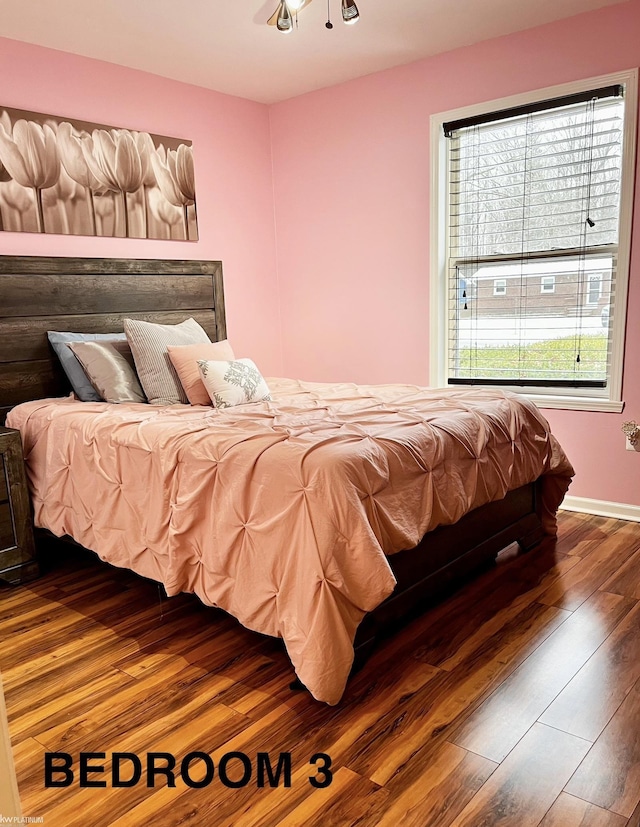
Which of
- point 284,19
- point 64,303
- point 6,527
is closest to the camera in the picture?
point 284,19

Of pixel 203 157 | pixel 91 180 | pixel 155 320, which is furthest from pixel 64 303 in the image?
pixel 203 157

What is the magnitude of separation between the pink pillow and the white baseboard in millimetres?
1984

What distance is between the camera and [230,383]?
9.55 feet

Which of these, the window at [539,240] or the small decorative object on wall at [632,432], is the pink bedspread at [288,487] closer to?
the small decorative object on wall at [632,432]

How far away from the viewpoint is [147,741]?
67.0 inches

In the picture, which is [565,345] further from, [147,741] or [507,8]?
[147,741]

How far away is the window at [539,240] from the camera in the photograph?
3.20m

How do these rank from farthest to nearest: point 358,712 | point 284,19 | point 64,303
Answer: point 64,303, point 284,19, point 358,712

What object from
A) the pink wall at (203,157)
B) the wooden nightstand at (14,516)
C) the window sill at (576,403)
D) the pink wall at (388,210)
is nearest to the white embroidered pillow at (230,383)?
the wooden nightstand at (14,516)

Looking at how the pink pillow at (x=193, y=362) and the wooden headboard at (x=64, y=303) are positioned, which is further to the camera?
the wooden headboard at (x=64, y=303)

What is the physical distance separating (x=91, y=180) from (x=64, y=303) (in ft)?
2.30

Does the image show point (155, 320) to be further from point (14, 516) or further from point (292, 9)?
point (292, 9)

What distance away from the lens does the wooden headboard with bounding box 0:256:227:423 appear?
311 centimetres

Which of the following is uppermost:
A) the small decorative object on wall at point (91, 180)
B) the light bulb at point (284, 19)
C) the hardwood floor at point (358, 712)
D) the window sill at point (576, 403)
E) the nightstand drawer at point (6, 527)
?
the light bulb at point (284, 19)
